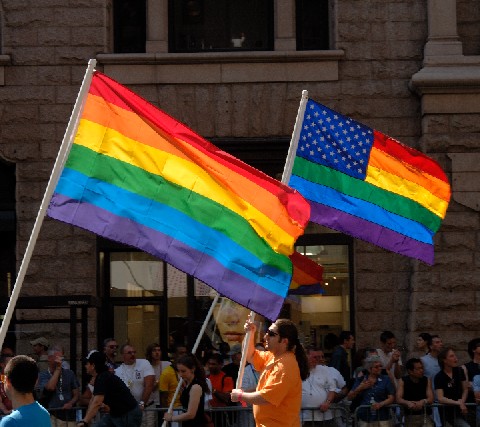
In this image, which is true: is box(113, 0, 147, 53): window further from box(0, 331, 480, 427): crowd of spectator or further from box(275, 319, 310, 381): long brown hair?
box(275, 319, 310, 381): long brown hair

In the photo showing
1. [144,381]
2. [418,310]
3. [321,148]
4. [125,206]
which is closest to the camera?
[125,206]

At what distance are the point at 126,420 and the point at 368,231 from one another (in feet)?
11.1

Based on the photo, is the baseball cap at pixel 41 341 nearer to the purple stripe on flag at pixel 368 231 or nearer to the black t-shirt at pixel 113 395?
the black t-shirt at pixel 113 395

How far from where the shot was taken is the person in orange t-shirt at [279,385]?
36.3 feet

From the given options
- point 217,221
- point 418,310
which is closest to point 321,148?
point 217,221

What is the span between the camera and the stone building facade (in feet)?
71.5

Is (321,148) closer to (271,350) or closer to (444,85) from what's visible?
(271,350)

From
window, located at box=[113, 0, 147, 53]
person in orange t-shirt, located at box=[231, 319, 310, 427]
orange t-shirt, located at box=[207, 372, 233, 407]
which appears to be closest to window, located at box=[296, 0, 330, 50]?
window, located at box=[113, 0, 147, 53]

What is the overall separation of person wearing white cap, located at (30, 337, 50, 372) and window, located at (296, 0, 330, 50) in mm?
6635

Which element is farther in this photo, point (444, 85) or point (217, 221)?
point (444, 85)

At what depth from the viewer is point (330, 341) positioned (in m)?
21.8

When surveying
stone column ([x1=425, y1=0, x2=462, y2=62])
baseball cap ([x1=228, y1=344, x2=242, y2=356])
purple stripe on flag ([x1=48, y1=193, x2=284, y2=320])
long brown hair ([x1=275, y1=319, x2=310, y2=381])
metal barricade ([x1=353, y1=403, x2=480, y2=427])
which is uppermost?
stone column ([x1=425, y1=0, x2=462, y2=62])

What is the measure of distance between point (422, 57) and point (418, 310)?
4.08 meters

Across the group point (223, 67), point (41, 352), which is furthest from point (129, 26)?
point (41, 352)
